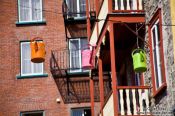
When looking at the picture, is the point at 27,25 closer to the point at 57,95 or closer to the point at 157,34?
the point at 57,95

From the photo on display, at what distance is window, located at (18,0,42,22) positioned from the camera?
34.2 m

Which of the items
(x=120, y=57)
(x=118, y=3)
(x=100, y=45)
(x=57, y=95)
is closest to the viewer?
(x=118, y=3)

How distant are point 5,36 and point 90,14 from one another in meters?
5.31

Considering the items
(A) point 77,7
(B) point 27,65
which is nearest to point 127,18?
(A) point 77,7

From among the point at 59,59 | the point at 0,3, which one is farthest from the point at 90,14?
the point at 0,3

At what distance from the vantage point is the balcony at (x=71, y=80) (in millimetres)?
32625

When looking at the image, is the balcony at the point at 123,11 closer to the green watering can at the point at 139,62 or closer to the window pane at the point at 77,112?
the green watering can at the point at 139,62

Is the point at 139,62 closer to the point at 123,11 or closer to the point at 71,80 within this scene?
the point at 123,11

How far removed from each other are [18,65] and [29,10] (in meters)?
3.16

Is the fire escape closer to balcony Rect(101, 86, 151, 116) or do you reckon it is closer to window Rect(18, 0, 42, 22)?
window Rect(18, 0, 42, 22)

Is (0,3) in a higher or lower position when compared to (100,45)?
higher

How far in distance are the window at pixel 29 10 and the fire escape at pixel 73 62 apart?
1.60 m

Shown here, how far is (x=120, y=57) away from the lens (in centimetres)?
2664

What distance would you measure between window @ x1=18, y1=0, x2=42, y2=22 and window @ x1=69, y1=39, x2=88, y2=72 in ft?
7.24
